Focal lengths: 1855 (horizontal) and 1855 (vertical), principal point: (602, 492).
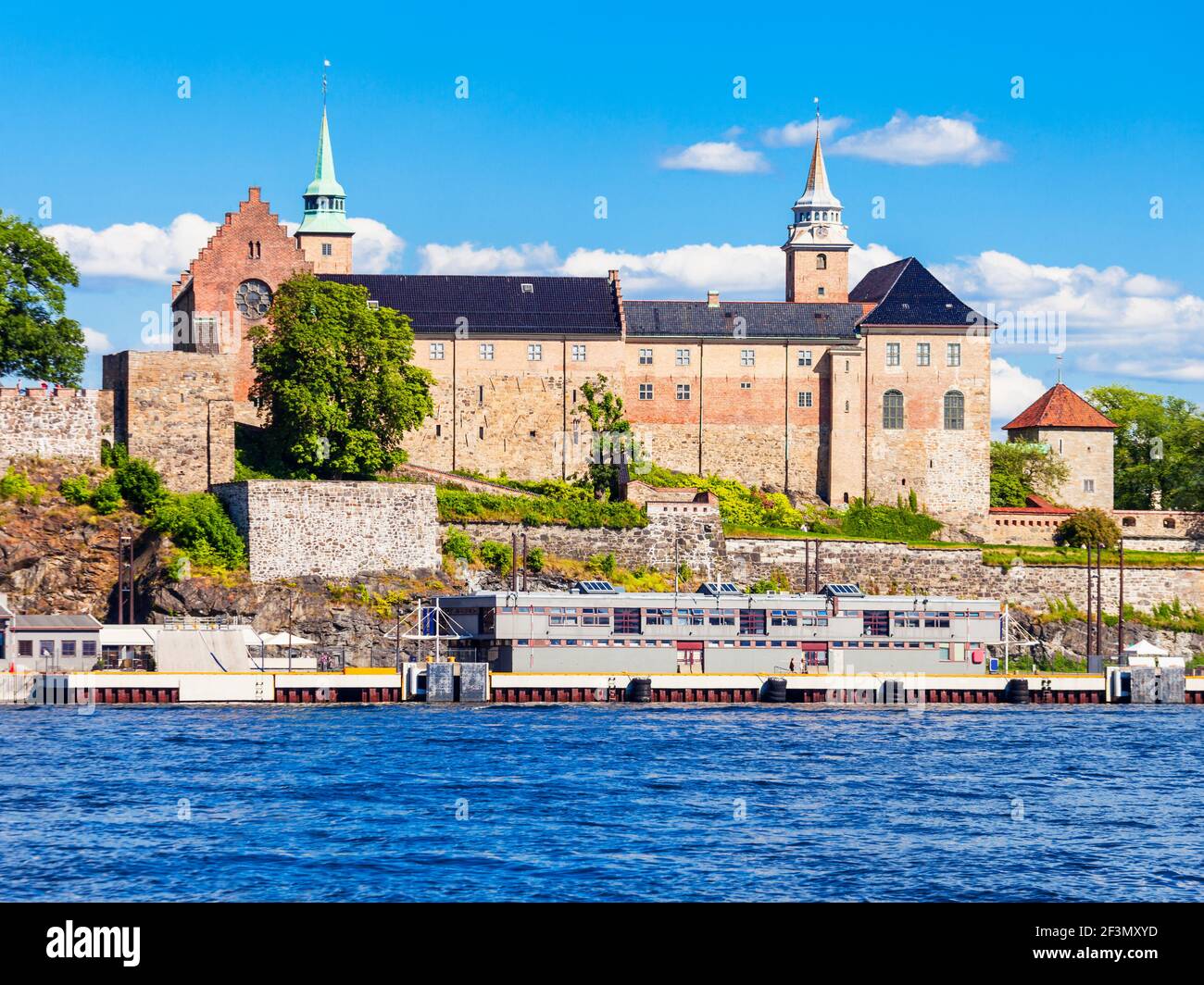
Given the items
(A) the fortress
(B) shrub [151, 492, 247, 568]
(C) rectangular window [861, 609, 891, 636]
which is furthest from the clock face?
(C) rectangular window [861, 609, 891, 636]

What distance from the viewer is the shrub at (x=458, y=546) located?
272 feet

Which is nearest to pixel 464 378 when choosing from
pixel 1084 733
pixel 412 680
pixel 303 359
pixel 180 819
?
pixel 303 359

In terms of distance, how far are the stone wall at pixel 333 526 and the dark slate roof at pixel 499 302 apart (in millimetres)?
16649

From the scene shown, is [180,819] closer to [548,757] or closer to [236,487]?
[548,757]

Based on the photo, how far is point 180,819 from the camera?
129 feet

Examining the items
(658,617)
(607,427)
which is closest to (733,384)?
(607,427)

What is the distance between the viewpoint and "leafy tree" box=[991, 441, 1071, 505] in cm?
10181

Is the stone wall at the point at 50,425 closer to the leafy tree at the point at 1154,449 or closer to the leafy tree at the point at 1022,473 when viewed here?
the leafy tree at the point at 1022,473

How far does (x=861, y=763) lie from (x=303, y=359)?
38684mm

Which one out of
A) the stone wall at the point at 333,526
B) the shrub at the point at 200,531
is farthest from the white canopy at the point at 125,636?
the stone wall at the point at 333,526

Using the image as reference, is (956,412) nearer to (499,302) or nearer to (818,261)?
(818,261)

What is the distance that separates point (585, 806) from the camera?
42.5m

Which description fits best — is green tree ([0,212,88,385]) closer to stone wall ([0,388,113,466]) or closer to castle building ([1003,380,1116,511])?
stone wall ([0,388,113,466])

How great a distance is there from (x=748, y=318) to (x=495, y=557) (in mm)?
25012
